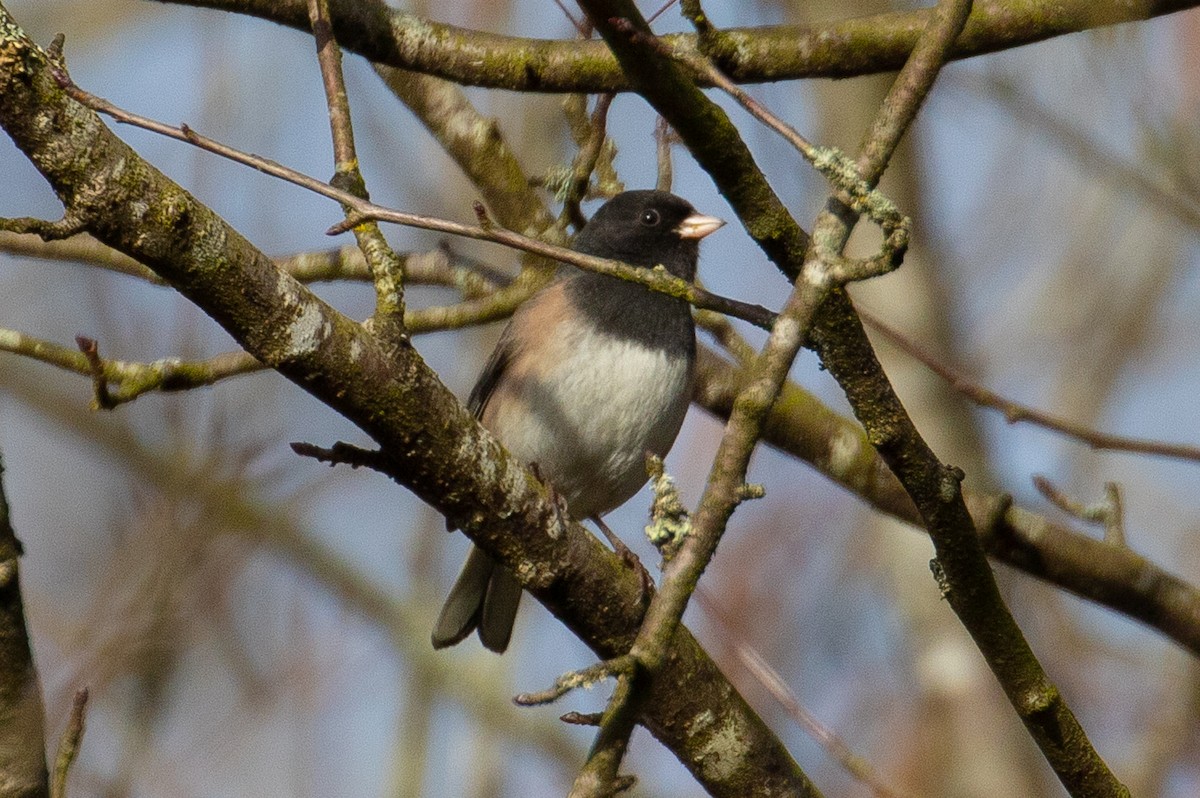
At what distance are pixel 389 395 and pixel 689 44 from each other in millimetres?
1015

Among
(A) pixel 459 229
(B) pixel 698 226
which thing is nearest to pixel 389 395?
(A) pixel 459 229

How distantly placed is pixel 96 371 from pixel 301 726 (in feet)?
9.10

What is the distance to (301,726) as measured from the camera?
14.8 ft

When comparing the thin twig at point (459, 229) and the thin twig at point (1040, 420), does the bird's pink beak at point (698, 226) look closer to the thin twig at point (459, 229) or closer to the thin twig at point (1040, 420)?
the thin twig at point (1040, 420)

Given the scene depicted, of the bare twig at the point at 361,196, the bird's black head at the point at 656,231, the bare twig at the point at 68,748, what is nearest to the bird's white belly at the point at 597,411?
the bird's black head at the point at 656,231

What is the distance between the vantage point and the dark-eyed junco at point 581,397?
117 inches

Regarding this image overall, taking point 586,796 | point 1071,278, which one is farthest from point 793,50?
point 1071,278

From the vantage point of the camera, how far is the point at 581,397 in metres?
3.00

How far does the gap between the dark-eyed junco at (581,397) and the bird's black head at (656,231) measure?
291 mm

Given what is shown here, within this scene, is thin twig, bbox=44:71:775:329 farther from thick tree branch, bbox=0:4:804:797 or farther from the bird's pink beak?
the bird's pink beak

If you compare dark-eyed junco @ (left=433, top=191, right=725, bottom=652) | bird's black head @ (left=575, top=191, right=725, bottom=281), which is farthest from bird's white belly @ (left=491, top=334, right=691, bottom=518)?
bird's black head @ (left=575, top=191, right=725, bottom=281)

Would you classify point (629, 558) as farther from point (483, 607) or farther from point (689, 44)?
point (689, 44)

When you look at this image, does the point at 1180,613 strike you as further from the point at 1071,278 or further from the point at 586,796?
the point at 1071,278

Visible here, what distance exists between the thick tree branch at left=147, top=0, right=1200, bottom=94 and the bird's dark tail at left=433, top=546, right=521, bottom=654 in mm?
1243
